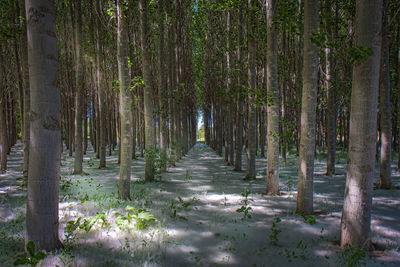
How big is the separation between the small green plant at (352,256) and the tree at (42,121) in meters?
3.95

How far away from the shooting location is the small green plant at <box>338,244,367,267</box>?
129 inches

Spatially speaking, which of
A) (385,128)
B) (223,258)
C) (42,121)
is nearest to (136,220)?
(223,258)

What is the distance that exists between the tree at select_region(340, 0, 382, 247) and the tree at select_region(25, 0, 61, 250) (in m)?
4.24

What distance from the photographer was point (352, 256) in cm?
335

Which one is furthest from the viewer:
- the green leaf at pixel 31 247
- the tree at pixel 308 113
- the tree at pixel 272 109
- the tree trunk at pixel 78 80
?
the tree trunk at pixel 78 80

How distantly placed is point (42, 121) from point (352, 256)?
174 inches

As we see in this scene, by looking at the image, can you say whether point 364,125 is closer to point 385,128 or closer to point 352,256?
point 352,256

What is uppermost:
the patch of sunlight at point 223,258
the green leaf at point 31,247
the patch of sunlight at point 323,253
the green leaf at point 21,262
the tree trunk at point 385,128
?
the tree trunk at point 385,128

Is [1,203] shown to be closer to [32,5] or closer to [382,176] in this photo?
[32,5]

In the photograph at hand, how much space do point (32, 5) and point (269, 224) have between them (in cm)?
532

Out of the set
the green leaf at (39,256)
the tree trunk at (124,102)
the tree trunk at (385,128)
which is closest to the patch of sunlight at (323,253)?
the green leaf at (39,256)

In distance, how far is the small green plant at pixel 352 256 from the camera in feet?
10.8

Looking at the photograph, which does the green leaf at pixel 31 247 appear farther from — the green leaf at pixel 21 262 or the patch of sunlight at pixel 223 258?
the patch of sunlight at pixel 223 258

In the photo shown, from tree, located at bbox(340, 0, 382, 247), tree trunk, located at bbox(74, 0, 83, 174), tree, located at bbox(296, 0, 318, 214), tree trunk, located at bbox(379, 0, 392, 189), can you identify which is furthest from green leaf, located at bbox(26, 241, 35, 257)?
tree trunk, located at bbox(379, 0, 392, 189)
